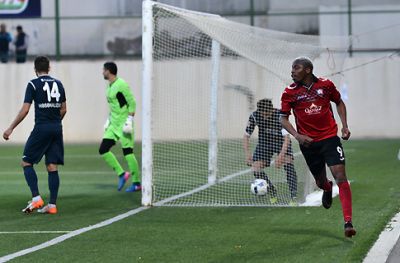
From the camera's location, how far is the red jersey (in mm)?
10844

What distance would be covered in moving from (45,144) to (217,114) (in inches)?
202

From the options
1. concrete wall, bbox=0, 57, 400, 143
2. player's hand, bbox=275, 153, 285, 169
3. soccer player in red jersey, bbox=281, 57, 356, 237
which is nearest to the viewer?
soccer player in red jersey, bbox=281, 57, 356, 237

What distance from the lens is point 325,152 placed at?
10.9 metres

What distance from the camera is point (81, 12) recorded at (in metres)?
31.6

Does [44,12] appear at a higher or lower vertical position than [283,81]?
higher

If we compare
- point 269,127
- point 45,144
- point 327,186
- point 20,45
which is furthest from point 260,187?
point 20,45

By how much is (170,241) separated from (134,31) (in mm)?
21109

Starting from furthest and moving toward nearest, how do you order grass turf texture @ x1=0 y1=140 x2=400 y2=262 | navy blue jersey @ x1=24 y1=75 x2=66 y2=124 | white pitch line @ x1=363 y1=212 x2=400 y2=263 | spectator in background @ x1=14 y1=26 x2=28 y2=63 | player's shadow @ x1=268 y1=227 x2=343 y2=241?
spectator in background @ x1=14 y1=26 x2=28 y2=63, navy blue jersey @ x1=24 y1=75 x2=66 y2=124, player's shadow @ x1=268 y1=227 x2=343 y2=241, grass turf texture @ x1=0 y1=140 x2=400 y2=262, white pitch line @ x1=363 y1=212 x2=400 y2=263

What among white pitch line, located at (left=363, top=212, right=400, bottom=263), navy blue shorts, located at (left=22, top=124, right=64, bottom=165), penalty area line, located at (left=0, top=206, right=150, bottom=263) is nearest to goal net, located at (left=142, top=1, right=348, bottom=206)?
penalty area line, located at (left=0, top=206, right=150, bottom=263)

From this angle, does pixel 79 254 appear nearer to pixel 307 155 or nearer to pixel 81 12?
pixel 307 155

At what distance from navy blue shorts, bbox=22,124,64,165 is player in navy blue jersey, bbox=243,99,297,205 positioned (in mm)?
2600

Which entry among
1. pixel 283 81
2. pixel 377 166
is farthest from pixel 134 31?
pixel 283 81

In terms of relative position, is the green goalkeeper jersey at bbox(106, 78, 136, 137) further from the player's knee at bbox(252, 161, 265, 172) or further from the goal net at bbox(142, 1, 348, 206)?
the player's knee at bbox(252, 161, 265, 172)

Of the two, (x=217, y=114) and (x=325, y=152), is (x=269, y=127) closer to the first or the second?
(x=217, y=114)
